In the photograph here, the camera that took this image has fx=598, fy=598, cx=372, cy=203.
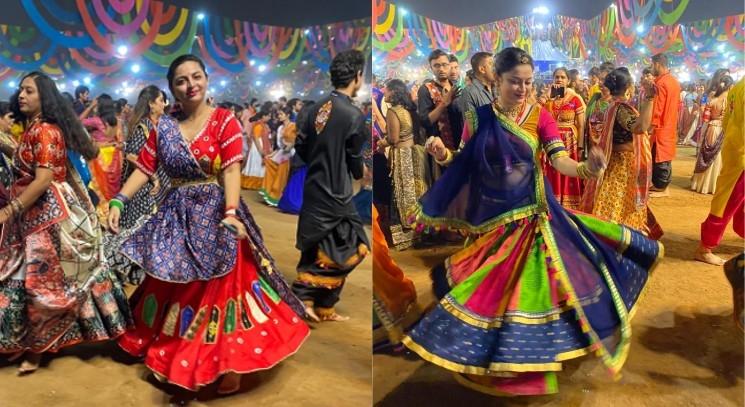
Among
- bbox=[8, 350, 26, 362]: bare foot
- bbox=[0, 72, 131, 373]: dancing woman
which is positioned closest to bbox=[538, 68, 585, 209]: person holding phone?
bbox=[0, 72, 131, 373]: dancing woman

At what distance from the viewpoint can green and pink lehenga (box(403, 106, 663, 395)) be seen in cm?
211

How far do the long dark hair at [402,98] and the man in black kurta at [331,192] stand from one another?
1.33 ft

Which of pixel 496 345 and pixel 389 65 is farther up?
pixel 389 65

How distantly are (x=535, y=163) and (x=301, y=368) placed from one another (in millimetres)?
1510

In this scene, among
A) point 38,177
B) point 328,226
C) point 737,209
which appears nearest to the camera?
point 737,209

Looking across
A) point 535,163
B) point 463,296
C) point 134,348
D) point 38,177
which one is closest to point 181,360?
point 134,348

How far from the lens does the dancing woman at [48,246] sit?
281 cm

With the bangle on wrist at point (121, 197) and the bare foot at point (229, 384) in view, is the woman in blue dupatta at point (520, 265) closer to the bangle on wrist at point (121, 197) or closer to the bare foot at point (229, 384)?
the bare foot at point (229, 384)

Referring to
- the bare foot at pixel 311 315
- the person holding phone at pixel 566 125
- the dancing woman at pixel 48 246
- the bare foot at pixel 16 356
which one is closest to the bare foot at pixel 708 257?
the person holding phone at pixel 566 125

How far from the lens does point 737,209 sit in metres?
1.92

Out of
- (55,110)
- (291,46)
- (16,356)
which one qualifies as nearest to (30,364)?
(16,356)

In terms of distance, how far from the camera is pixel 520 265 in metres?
2.22

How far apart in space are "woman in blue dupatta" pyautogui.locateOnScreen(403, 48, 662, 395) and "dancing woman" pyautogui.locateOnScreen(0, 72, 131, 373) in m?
1.71

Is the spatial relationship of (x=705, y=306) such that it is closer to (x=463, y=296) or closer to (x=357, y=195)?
(x=463, y=296)
